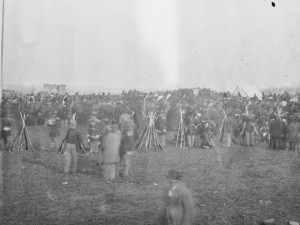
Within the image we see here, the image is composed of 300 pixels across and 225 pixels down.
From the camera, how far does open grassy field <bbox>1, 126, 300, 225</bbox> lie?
26.7ft

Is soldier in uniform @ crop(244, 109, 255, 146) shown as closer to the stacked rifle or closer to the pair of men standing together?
the stacked rifle

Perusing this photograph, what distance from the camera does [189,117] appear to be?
17047 millimetres

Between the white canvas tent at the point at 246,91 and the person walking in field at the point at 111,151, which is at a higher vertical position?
the white canvas tent at the point at 246,91

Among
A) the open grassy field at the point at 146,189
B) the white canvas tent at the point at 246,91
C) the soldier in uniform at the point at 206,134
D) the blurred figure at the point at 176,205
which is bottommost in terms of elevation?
the open grassy field at the point at 146,189

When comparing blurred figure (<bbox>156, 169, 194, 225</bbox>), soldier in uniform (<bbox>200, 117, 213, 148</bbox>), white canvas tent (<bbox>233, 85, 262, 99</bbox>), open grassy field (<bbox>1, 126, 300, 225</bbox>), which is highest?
white canvas tent (<bbox>233, 85, 262, 99</bbox>)

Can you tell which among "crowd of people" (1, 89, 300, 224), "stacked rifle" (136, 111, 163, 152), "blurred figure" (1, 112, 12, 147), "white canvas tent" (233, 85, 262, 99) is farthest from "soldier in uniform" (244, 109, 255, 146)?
"white canvas tent" (233, 85, 262, 99)

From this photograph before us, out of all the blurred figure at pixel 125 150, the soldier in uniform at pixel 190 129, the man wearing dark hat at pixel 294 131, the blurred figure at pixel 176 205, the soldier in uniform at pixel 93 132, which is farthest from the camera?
the soldier in uniform at pixel 190 129

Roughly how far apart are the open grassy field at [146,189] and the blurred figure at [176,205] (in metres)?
1.58

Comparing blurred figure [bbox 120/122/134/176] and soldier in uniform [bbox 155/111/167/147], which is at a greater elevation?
soldier in uniform [bbox 155/111/167/147]

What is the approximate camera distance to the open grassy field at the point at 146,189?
320 inches

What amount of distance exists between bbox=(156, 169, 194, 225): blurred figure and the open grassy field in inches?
62.2

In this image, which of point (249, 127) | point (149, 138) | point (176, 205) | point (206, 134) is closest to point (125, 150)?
point (149, 138)

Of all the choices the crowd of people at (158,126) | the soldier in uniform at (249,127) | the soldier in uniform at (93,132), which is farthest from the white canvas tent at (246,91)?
the soldier in uniform at (93,132)

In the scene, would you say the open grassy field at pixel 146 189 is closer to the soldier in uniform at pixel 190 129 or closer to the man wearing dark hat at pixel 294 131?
the man wearing dark hat at pixel 294 131
